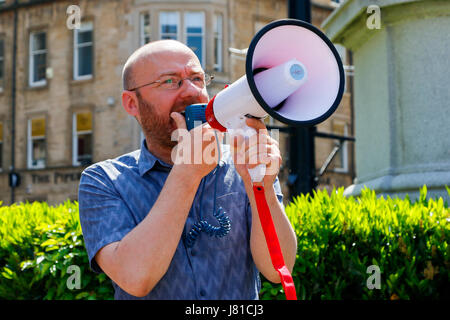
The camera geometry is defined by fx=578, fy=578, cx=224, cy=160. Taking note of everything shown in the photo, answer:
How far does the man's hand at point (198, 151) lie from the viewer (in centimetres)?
186

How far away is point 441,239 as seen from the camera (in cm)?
277

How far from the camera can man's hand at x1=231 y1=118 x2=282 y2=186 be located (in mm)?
1686

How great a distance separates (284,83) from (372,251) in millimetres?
1492

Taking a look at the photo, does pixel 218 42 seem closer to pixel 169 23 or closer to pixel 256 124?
pixel 169 23

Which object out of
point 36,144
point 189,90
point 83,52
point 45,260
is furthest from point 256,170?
point 36,144

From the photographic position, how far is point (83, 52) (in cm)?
2062

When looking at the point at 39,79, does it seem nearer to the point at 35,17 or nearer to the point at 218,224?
the point at 35,17

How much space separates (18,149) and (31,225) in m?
18.5

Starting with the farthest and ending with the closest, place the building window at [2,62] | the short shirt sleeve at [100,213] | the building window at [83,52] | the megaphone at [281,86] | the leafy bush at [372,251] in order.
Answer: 1. the building window at [2,62]
2. the building window at [83,52]
3. the leafy bush at [372,251]
4. the short shirt sleeve at [100,213]
5. the megaphone at [281,86]

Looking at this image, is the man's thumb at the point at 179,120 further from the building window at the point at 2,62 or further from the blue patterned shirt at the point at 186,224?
the building window at the point at 2,62

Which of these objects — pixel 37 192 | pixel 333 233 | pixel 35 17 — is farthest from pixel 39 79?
pixel 333 233

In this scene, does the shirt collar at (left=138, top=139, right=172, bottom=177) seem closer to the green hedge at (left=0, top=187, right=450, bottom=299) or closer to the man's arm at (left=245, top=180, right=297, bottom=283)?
the man's arm at (left=245, top=180, right=297, bottom=283)

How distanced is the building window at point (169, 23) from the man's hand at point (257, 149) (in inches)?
711

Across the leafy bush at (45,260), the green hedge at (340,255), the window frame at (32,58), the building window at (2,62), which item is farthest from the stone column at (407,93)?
the building window at (2,62)
